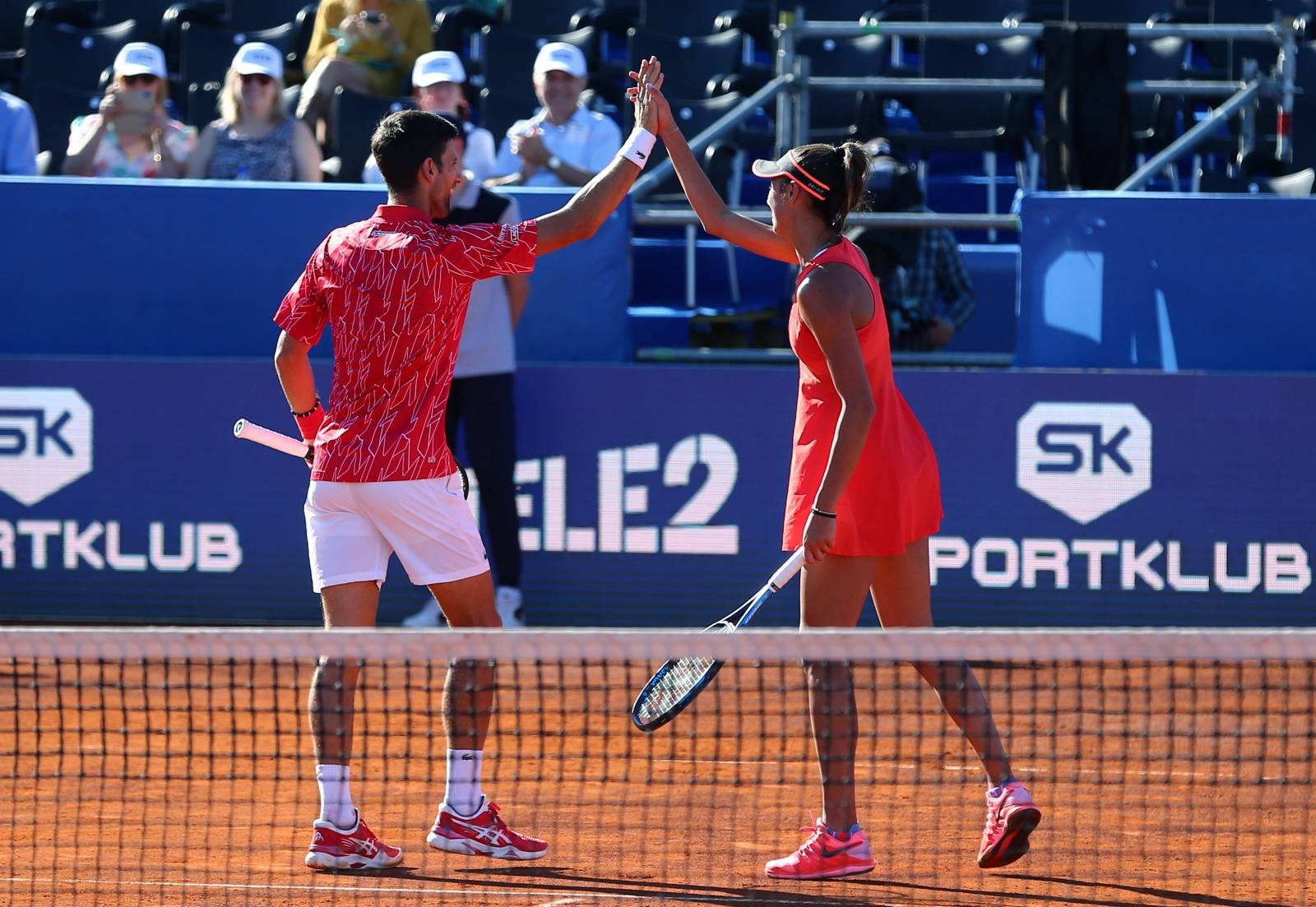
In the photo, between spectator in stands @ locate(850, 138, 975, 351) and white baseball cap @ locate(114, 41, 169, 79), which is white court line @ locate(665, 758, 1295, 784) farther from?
white baseball cap @ locate(114, 41, 169, 79)

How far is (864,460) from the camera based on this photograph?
A: 16.1ft

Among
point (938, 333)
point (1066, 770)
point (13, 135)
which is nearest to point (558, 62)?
point (938, 333)

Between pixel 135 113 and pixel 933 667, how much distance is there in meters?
5.81

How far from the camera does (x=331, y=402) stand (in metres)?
4.97

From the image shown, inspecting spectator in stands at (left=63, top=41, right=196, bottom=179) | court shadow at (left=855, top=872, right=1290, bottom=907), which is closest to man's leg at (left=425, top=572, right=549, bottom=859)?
court shadow at (left=855, top=872, right=1290, bottom=907)

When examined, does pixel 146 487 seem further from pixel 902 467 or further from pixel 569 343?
pixel 902 467

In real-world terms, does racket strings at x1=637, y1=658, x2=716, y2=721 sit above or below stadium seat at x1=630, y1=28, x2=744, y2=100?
below

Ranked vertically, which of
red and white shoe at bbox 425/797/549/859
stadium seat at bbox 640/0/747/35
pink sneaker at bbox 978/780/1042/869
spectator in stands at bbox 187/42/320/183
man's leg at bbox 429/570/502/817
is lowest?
red and white shoe at bbox 425/797/549/859

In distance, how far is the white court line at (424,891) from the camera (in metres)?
4.73

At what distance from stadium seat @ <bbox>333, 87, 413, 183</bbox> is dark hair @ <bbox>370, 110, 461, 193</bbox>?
4.77m

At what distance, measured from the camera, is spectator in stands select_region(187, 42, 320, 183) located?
8.98 m

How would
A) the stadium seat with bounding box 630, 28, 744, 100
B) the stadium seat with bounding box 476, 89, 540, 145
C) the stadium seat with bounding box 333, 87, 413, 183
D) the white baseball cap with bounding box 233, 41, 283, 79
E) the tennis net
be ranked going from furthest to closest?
the stadium seat with bounding box 630, 28, 744, 100 → the stadium seat with bounding box 476, 89, 540, 145 → the stadium seat with bounding box 333, 87, 413, 183 → the white baseball cap with bounding box 233, 41, 283, 79 → the tennis net

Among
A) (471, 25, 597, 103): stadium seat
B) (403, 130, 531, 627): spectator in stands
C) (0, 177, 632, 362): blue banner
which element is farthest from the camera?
(471, 25, 597, 103): stadium seat

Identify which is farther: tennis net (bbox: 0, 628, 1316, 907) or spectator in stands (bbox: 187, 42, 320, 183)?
spectator in stands (bbox: 187, 42, 320, 183)
